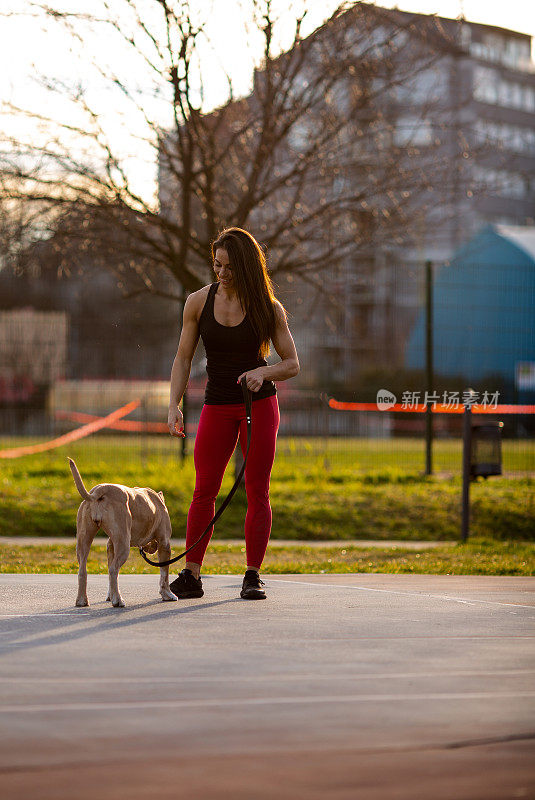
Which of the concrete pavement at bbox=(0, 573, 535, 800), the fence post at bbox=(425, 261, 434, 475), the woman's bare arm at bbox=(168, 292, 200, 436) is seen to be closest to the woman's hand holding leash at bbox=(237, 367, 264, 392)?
the woman's bare arm at bbox=(168, 292, 200, 436)

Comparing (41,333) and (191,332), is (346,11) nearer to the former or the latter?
(191,332)

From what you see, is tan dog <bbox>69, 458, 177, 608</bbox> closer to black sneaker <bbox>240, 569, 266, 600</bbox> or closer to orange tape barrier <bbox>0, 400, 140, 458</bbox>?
black sneaker <bbox>240, 569, 266, 600</bbox>

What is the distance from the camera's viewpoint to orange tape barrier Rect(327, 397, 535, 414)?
1742 centimetres

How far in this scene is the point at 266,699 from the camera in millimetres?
4145

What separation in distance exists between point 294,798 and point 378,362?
19831 mm

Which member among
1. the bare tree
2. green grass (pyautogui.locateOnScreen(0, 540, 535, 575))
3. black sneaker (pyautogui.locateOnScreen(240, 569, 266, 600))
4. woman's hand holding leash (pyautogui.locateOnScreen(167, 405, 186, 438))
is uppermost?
the bare tree

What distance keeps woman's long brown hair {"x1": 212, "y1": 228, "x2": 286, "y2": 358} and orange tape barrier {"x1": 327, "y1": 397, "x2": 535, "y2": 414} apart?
30.3 feet

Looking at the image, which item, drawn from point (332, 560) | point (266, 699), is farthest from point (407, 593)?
point (332, 560)

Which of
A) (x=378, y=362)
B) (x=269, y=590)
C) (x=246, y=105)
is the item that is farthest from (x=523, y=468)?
(x=269, y=590)

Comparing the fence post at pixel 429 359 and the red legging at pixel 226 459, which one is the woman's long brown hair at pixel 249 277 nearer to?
the red legging at pixel 226 459

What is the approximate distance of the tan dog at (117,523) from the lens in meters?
5.90

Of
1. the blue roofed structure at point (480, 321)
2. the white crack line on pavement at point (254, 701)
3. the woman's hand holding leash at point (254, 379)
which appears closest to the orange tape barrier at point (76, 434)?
the blue roofed structure at point (480, 321)

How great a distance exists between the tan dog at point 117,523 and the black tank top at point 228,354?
71cm

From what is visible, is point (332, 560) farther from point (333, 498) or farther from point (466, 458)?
point (333, 498)
